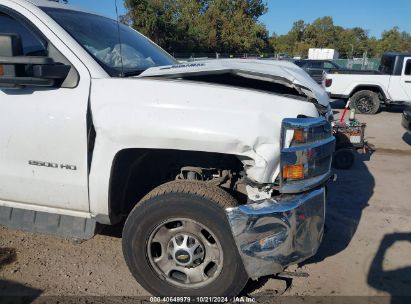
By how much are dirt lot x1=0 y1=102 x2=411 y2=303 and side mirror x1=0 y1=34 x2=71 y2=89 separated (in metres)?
1.54

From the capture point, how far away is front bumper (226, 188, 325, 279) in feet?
8.40

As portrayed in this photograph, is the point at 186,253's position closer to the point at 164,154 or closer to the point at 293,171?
the point at 164,154

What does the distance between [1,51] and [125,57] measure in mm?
1062

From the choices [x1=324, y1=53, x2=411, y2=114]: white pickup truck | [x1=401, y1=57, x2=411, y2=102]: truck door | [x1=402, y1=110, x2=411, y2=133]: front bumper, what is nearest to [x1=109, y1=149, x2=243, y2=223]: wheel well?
[x1=402, y1=110, x2=411, y2=133]: front bumper

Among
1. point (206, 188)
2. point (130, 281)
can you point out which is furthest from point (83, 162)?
point (130, 281)

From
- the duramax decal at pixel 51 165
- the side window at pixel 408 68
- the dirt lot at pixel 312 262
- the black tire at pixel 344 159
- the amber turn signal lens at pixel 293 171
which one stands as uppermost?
Answer: the side window at pixel 408 68

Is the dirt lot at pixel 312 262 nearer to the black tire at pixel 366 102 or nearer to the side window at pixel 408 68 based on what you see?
the black tire at pixel 366 102

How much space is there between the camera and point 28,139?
2.90m

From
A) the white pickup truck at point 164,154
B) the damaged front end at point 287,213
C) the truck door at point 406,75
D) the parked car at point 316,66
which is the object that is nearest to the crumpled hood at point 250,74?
the white pickup truck at point 164,154

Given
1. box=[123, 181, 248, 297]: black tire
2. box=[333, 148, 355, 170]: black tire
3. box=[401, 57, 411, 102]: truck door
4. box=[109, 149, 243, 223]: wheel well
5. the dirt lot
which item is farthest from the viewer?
box=[401, 57, 411, 102]: truck door

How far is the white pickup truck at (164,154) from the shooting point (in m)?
2.58

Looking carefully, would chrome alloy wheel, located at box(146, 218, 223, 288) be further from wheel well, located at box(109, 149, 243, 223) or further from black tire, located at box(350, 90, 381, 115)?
black tire, located at box(350, 90, 381, 115)

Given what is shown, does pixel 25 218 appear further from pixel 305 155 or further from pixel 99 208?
pixel 305 155

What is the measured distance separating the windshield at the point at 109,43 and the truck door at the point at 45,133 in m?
0.22
